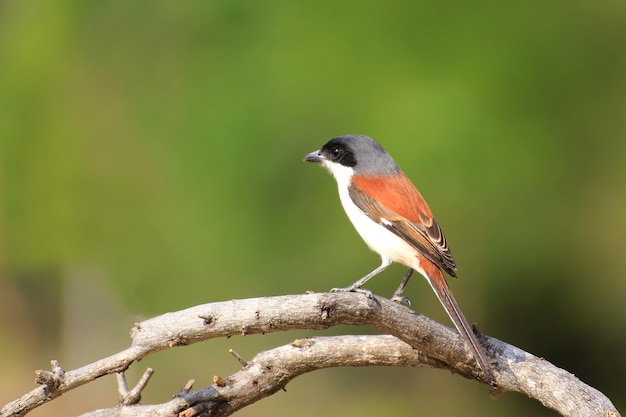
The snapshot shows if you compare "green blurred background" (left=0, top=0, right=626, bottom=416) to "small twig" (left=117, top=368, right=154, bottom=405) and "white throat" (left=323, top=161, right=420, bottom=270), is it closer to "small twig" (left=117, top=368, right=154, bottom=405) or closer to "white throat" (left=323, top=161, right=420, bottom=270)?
"white throat" (left=323, top=161, right=420, bottom=270)

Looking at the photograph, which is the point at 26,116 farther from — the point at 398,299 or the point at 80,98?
the point at 398,299

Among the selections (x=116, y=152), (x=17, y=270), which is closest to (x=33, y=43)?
(x=116, y=152)

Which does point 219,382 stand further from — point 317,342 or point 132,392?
point 317,342

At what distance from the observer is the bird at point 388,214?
493 cm

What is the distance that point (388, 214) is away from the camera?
520 cm

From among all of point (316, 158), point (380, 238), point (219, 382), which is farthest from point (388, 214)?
point (219, 382)

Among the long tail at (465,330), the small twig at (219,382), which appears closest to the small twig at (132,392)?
the small twig at (219,382)

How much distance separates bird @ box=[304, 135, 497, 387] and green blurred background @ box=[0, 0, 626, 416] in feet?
13.1

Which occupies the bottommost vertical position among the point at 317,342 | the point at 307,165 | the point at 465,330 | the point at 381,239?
the point at 465,330

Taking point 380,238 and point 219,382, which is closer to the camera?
point 219,382

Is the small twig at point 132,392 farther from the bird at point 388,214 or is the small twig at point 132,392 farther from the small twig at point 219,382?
the bird at point 388,214

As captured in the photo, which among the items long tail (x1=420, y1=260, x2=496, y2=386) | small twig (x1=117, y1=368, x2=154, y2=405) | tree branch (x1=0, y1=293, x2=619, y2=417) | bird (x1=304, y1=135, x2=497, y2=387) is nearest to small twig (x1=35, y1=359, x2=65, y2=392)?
tree branch (x1=0, y1=293, x2=619, y2=417)

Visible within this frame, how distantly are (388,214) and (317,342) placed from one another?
3.67 ft

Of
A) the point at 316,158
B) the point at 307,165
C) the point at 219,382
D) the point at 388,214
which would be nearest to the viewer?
the point at 219,382
